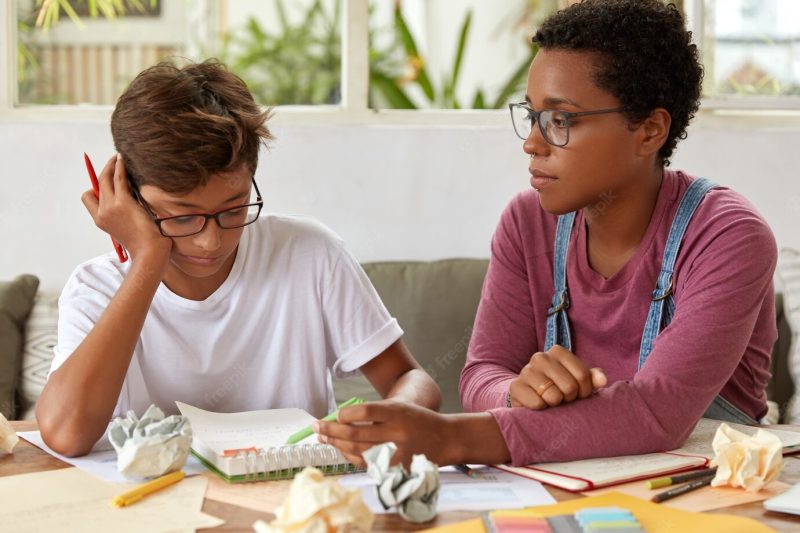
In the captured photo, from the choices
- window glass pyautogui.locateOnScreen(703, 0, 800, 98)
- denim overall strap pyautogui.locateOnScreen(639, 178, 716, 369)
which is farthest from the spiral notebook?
window glass pyautogui.locateOnScreen(703, 0, 800, 98)

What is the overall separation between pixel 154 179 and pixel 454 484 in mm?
751

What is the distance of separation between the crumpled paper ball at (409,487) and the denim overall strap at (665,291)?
719mm

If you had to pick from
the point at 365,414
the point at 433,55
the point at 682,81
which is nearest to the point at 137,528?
the point at 365,414

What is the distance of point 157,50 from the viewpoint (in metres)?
6.89

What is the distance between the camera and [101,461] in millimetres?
1512

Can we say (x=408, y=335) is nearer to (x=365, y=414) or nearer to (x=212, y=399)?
(x=212, y=399)

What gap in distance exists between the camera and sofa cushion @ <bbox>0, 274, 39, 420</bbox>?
2785mm

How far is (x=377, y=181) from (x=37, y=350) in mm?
1134

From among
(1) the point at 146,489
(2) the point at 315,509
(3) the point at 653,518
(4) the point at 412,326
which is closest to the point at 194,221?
(1) the point at 146,489

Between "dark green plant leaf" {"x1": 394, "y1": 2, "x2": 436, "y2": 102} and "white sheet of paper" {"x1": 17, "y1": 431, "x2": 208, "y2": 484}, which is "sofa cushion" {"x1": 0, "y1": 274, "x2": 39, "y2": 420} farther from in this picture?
"dark green plant leaf" {"x1": 394, "y1": 2, "x2": 436, "y2": 102}

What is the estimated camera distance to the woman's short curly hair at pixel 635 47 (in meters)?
1.84

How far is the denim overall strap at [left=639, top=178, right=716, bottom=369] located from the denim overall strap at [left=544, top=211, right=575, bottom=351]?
6.5 inches

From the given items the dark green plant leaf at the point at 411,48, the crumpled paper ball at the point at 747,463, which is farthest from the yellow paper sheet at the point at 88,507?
the dark green plant leaf at the point at 411,48

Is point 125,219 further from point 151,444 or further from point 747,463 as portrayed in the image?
point 747,463
